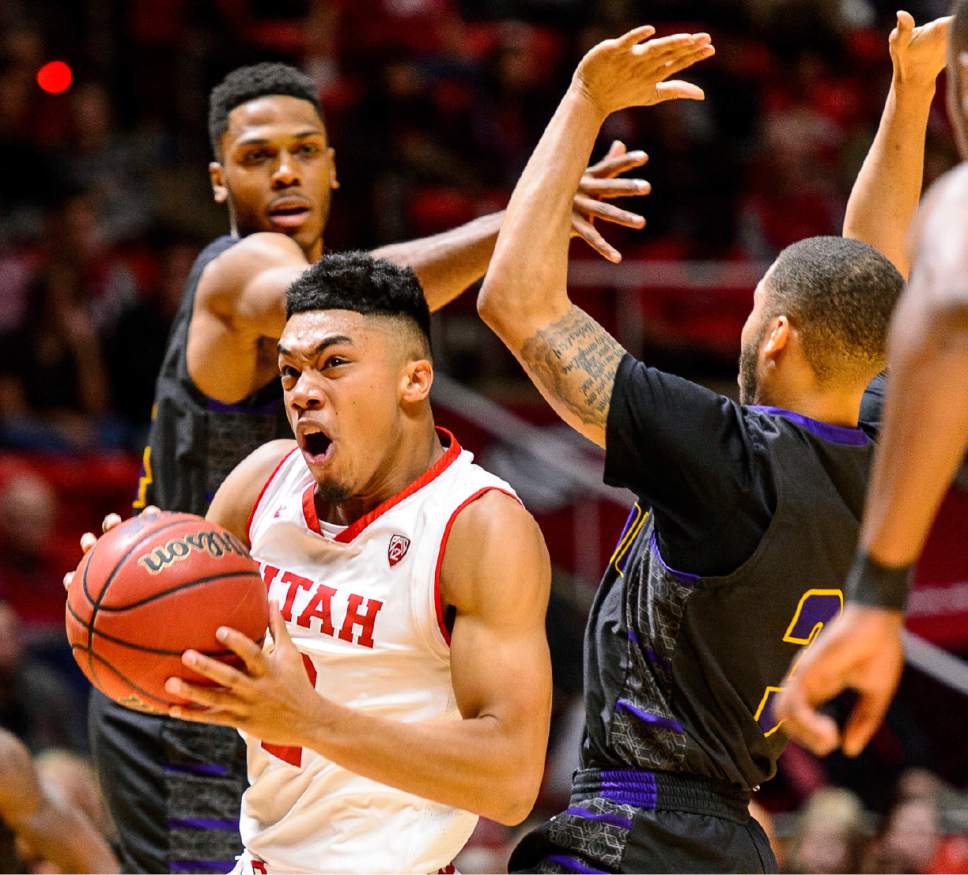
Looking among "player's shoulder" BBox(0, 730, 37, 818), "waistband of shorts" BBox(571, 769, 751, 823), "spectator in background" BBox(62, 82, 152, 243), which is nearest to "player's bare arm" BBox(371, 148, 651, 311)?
"waistband of shorts" BBox(571, 769, 751, 823)

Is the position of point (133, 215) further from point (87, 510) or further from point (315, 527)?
point (315, 527)

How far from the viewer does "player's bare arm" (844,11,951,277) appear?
12.2 feet

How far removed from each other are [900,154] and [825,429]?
40.9 inches

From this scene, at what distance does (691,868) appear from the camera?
2980 millimetres

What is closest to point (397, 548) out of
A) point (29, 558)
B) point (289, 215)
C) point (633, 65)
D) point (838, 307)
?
point (838, 307)

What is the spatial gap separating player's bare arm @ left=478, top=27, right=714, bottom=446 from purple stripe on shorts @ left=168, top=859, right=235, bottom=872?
1.72m

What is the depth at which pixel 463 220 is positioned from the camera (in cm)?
921

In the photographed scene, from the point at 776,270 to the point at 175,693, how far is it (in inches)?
56.0

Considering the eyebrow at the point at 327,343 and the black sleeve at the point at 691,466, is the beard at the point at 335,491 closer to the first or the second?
the eyebrow at the point at 327,343

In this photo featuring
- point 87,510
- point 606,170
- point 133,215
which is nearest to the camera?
point 606,170

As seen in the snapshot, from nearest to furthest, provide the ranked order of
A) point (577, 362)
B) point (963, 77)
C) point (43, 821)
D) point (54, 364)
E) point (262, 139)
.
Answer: point (963, 77)
point (577, 362)
point (262, 139)
point (43, 821)
point (54, 364)

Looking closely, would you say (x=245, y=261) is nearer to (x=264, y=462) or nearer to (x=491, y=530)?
(x=264, y=462)

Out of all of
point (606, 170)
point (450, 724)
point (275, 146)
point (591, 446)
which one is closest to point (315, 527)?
point (450, 724)

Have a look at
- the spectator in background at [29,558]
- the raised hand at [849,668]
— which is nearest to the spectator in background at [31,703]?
the spectator in background at [29,558]
